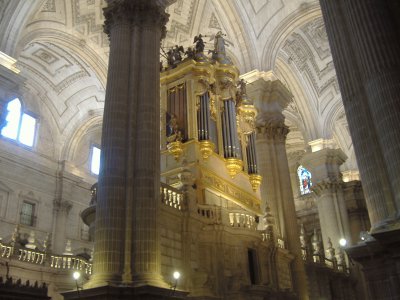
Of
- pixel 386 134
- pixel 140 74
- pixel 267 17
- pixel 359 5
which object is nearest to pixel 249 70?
pixel 267 17

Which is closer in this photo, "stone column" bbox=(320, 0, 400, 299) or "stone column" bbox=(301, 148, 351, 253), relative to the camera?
"stone column" bbox=(320, 0, 400, 299)

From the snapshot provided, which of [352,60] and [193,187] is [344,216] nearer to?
[193,187]

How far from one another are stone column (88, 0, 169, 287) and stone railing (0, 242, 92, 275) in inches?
215

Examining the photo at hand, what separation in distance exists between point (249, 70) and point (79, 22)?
752cm

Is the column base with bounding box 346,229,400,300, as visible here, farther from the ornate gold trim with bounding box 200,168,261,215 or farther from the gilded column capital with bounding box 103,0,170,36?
the gilded column capital with bounding box 103,0,170,36

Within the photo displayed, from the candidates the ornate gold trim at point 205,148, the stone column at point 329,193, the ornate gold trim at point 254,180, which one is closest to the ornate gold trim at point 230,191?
the ornate gold trim at point 254,180

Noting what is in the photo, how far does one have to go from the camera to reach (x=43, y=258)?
15.2m

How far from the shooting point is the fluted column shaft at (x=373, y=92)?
6.71 meters

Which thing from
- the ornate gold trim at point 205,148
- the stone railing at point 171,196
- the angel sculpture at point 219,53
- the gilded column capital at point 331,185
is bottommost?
the stone railing at point 171,196

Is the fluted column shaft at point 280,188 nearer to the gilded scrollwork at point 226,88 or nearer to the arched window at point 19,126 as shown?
the gilded scrollwork at point 226,88

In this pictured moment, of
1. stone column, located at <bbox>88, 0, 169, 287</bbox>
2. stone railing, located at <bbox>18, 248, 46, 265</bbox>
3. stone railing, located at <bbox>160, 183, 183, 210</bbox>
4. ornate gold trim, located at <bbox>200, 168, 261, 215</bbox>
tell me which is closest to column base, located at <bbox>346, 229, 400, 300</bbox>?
stone column, located at <bbox>88, 0, 169, 287</bbox>

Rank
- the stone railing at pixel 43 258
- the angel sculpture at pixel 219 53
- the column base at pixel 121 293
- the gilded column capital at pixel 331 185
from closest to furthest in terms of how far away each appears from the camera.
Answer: the column base at pixel 121 293 → the stone railing at pixel 43 258 → the angel sculpture at pixel 219 53 → the gilded column capital at pixel 331 185

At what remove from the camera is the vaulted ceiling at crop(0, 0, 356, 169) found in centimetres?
1781

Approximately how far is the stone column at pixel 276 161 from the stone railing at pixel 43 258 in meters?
6.72
